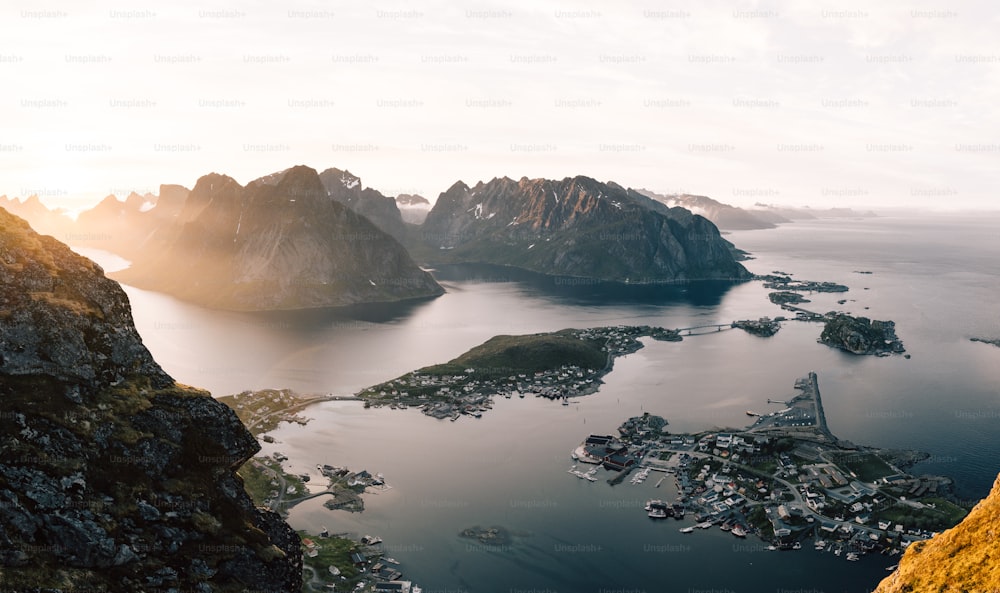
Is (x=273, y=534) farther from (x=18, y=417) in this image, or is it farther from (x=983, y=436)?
(x=983, y=436)

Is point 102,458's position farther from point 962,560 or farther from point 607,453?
point 607,453

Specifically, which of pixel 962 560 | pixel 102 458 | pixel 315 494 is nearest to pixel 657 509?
pixel 315 494

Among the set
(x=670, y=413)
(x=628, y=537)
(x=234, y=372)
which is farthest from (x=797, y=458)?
(x=234, y=372)

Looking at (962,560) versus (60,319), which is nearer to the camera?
(962,560)

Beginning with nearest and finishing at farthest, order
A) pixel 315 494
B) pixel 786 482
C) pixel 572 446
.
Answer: pixel 315 494
pixel 786 482
pixel 572 446

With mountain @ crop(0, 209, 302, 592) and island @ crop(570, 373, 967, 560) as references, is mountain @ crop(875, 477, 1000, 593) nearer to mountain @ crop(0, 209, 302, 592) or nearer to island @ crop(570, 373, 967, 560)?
island @ crop(570, 373, 967, 560)

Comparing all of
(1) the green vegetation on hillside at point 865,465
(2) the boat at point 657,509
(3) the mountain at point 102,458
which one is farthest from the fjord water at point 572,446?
(3) the mountain at point 102,458
